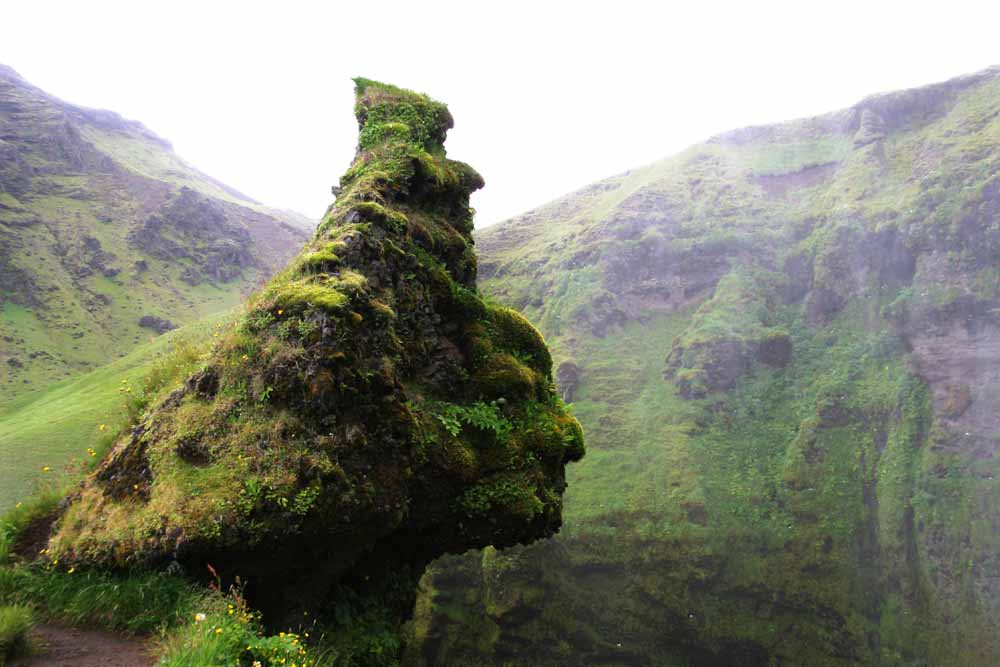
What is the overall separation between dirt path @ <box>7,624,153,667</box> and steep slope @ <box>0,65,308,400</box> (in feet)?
186

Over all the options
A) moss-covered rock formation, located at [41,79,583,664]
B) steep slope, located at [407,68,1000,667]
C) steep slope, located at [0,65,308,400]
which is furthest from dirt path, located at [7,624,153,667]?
steep slope, located at [0,65,308,400]

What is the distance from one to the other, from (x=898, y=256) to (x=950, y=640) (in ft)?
93.4

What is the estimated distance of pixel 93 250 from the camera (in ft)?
243

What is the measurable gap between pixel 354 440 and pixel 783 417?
40.4m

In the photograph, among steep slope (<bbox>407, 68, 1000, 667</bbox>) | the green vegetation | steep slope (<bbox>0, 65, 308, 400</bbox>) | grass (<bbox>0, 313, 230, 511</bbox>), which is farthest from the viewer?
steep slope (<bbox>0, 65, 308, 400</bbox>)

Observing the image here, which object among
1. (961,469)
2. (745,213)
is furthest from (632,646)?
(745,213)

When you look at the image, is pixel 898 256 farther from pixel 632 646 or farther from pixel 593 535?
pixel 632 646

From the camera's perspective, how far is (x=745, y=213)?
5612cm

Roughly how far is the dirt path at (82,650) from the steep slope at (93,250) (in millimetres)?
56639

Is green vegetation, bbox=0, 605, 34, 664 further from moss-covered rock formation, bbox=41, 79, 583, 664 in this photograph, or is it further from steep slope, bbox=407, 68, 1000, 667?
steep slope, bbox=407, 68, 1000, 667

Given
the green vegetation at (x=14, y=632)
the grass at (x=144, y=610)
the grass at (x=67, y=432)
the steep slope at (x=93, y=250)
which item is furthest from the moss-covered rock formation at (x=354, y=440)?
the steep slope at (x=93, y=250)

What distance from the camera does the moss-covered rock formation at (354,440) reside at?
6965 mm

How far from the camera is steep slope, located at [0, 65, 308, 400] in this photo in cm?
5888

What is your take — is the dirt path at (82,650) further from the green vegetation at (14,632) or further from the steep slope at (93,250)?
the steep slope at (93,250)
